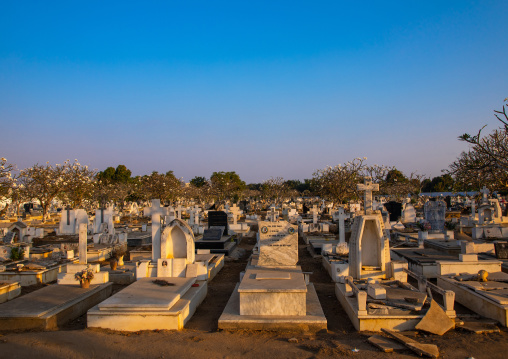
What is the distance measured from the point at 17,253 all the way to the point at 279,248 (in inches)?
377

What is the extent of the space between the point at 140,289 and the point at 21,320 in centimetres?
223

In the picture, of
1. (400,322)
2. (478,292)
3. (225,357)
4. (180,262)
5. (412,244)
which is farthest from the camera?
(412,244)

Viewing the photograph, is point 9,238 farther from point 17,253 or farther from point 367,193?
point 367,193

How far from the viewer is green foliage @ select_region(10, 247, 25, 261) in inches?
493

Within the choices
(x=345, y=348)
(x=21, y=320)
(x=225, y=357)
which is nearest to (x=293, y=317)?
(x=345, y=348)

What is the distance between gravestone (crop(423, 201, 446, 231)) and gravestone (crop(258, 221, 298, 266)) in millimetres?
14392

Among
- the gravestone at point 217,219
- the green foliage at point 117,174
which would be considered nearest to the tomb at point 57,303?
the gravestone at point 217,219

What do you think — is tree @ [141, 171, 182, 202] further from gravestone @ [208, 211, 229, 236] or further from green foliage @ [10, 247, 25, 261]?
green foliage @ [10, 247, 25, 261]

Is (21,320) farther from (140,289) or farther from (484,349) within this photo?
(484,349)

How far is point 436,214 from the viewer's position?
20422 millimetres

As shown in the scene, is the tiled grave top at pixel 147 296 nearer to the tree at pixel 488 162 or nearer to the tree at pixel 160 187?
the tree at pixel 488 162

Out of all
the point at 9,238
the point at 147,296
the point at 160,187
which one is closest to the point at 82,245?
the point at 147,296

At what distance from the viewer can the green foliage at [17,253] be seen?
41.1ft

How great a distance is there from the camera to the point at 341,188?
31672 mm
